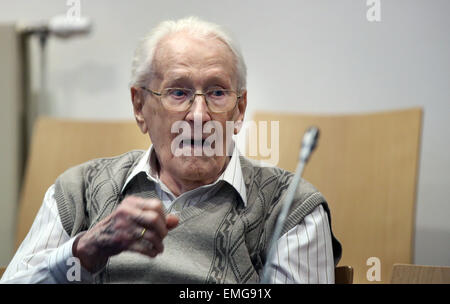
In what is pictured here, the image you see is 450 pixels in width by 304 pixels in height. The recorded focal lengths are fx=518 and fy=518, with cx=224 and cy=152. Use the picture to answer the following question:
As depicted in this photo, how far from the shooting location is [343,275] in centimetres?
87

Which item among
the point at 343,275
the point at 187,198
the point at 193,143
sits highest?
the point at 193,143

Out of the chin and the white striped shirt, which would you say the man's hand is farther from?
the chin

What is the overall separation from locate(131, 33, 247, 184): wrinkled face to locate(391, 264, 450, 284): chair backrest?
0.36 metres

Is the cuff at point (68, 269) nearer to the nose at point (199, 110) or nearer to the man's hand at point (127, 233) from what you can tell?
the man's hand at point (127, 233)

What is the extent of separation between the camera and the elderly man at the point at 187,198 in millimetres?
851

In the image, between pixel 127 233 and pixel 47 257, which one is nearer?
pixel 127 233

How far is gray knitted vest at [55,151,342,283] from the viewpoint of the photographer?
0.86m

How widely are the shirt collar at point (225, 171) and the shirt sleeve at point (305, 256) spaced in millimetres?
107

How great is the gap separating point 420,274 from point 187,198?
0.41 metres

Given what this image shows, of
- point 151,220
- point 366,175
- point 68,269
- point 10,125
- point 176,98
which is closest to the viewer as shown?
point 151,220

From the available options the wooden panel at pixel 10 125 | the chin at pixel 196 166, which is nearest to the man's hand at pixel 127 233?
the chin at pixel 196 166

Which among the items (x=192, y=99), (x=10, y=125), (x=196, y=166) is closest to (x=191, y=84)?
(x=192, y=99)

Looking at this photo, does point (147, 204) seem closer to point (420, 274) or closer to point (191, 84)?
point (191, 84)
